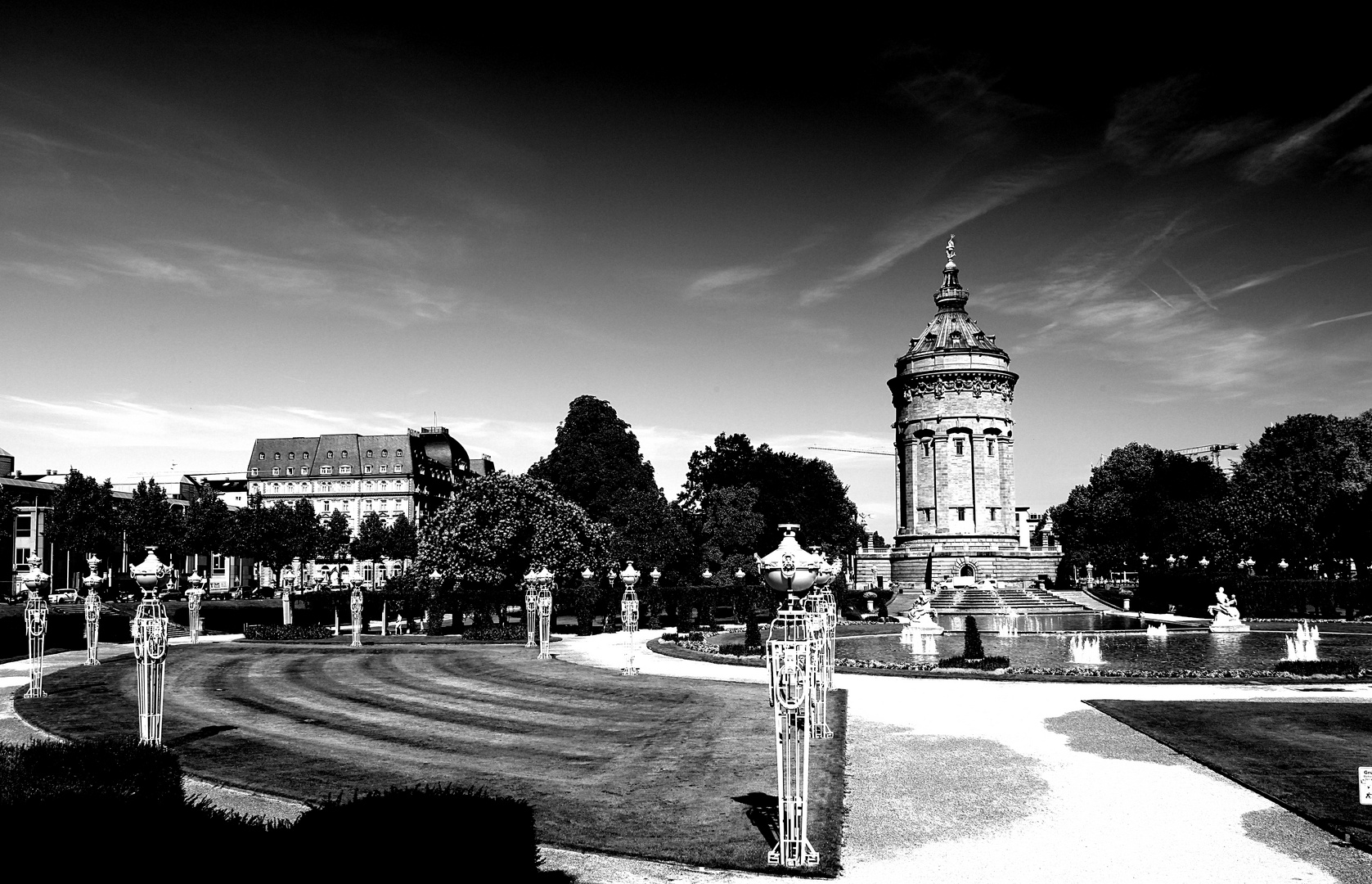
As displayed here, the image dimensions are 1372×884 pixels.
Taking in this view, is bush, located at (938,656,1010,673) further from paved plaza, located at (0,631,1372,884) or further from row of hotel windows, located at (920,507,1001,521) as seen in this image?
row of hotel windows, located at (920,507,1001,521)

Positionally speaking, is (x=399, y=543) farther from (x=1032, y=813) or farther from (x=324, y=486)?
(x=1032, y=813)

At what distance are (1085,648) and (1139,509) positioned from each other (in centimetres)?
7106

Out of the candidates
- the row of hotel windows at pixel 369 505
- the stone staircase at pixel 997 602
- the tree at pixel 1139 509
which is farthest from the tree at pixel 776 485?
the row of hotel windows at pixel 369 505

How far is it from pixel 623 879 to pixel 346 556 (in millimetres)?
121227

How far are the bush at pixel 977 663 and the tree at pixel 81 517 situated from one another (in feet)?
257

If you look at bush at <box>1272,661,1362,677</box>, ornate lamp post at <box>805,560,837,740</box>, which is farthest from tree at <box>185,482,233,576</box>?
bush at <box>1272,661,1362,677</box>

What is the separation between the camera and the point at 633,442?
287 feet

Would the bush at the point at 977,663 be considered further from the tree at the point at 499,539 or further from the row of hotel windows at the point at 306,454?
the row of hotel windows at the point at 306,454

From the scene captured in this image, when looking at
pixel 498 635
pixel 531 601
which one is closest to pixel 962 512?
pixel 498 635

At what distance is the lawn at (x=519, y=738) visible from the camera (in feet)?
46.7

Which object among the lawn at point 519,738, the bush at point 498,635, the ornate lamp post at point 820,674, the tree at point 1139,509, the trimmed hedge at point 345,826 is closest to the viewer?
the trimmed hedge at point 345,826

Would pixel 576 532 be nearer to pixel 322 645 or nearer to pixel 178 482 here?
pixel 322 645

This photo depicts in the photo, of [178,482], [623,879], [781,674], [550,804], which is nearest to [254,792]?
[550,804]

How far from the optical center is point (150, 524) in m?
88.7
